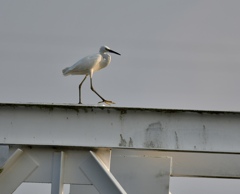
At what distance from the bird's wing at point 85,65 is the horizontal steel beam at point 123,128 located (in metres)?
3.93

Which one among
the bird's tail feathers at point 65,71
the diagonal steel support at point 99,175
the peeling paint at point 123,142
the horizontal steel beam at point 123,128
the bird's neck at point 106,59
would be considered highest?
the bird's neck at point 106,59

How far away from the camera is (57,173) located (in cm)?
630

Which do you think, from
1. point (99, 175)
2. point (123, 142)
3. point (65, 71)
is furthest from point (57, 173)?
point (65, 71)

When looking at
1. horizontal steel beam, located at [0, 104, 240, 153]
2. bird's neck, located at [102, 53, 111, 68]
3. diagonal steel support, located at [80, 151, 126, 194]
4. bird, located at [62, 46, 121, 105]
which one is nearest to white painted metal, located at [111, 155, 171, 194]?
horizontal steel beam, located at [0, 104, 240, 153]

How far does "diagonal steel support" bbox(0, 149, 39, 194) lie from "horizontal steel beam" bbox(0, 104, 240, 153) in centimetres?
13

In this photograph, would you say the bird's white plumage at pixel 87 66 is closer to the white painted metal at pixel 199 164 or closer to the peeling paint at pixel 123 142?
the white painted metal at pixel 199 164

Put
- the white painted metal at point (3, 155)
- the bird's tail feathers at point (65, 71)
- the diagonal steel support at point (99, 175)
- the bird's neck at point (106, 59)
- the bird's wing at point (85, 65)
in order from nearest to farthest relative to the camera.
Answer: the diagonal steel support at point (99, 175) < the white painted metal at point (3, 155) < the bird's wing at point (85, 65) < the bird's tail feathers at point (65, 71) < the bird's neck at point (106, 59)

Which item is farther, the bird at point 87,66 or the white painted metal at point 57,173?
the bird at point 87,66

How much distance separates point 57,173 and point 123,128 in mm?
692

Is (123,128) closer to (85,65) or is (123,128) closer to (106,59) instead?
(85,65)

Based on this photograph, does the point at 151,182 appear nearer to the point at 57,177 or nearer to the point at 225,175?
the point at 225,175

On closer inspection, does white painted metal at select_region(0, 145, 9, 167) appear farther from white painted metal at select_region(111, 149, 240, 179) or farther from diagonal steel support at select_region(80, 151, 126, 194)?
white painted metal at select_region(111, 149, 240, 179)

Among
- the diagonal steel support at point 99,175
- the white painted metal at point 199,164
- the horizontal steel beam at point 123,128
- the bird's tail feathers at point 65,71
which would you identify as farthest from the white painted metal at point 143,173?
the bird's tail feathers at point 65,71

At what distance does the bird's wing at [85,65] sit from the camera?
406 inches
